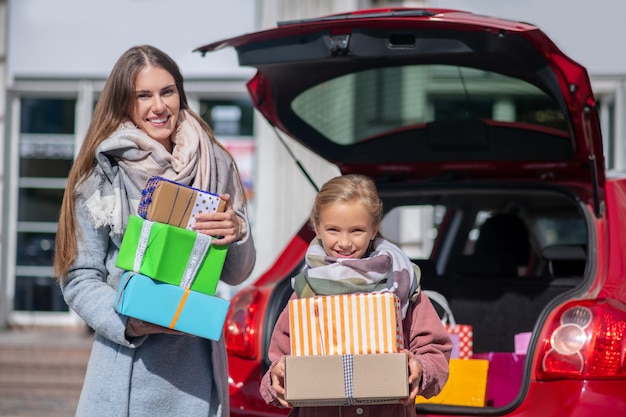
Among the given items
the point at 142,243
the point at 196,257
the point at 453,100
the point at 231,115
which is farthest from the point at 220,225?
the point at 231,115

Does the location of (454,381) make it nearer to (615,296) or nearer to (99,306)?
(615,296)

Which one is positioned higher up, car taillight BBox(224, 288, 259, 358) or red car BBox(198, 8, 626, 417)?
red car BBox(198, 8, 626, 417)

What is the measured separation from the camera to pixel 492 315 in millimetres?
4391

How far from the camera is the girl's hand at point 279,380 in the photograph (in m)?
2.54

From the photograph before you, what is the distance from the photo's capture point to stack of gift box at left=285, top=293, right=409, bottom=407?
241 centimetres

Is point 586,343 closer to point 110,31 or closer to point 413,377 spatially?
point 413,377

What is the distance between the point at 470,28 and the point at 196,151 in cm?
102

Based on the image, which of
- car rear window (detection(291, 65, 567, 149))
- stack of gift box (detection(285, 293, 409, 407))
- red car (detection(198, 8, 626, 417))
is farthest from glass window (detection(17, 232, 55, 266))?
stack of gift box (detection(285, 293, 409, 407))

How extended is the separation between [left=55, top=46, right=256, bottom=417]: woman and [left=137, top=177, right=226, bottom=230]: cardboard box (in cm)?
4

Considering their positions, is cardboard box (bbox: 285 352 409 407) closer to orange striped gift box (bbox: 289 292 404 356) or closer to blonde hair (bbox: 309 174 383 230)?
orange striped gift box (bbox: 289 292 404 356)

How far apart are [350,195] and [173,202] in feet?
1.50

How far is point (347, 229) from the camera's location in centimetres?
260

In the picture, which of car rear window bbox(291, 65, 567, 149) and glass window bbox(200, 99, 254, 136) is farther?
glass window bbox(200, 99, 254, 136)

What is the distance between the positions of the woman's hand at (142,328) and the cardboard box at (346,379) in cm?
33
